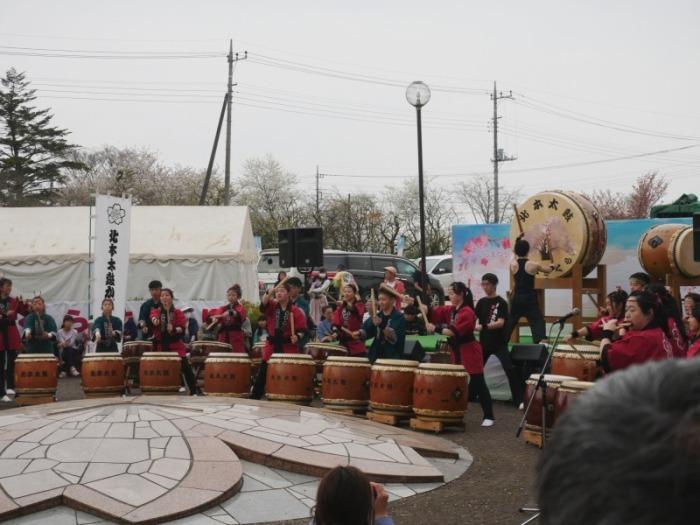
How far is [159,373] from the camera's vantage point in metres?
10.9

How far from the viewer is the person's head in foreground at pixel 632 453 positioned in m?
0.74

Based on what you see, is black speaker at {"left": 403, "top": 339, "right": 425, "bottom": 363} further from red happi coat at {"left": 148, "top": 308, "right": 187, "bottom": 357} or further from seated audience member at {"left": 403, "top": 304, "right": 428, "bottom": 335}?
red happi coat at {"left": 148, "top": 308, "right": 187, "bottom": 357}

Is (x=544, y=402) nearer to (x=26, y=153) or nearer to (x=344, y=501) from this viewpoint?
(x=344, y=501)

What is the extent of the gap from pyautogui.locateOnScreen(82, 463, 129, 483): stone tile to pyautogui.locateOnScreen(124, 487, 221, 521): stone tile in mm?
529

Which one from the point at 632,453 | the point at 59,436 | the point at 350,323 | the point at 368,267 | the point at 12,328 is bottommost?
the point at 59,436

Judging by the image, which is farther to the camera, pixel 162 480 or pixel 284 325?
pixel 284 325

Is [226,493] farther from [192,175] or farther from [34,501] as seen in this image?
[192,175]

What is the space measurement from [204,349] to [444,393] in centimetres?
421

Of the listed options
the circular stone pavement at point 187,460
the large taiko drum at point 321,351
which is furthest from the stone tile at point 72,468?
the large taiko drum at point 321,351

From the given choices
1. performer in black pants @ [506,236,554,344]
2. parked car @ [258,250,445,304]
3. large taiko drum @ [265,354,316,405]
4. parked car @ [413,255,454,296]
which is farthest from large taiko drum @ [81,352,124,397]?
parked car @ [413,255,454,296]

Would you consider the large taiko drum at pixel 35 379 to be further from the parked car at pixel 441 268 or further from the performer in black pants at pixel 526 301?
the parked car at pixel 441 268

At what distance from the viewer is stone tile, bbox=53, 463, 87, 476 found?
20.0 feet

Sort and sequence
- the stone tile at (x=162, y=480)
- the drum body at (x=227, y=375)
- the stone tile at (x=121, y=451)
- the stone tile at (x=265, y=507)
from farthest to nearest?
the drum body at (x=227, y=375)
the stone tile at (x=121, y=451)
the stone tile at (x=162, y=480)
the stone tile at (x=265, y=507)

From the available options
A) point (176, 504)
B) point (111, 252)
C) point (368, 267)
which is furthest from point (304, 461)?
point (368, 267)
